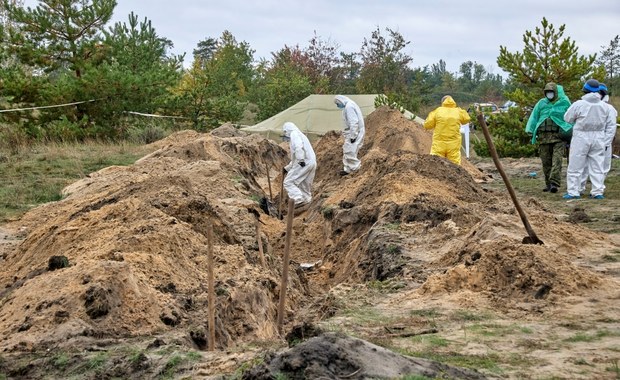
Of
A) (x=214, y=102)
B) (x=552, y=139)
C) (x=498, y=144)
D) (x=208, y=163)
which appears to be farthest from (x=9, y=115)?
(x=552, y=139)

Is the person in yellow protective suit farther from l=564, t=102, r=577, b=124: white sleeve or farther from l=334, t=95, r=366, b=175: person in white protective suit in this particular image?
l=564, t=102, r=577, b=124: white sleeve

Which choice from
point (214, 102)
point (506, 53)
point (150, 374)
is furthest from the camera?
point (214, 102)

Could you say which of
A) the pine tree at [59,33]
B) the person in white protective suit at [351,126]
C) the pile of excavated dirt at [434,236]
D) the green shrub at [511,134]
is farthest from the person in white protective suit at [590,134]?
the pine tree at [59,33]

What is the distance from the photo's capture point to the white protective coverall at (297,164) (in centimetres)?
1565

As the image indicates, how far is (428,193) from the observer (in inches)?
507

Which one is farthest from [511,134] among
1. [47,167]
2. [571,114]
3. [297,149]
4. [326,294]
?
[326,294]

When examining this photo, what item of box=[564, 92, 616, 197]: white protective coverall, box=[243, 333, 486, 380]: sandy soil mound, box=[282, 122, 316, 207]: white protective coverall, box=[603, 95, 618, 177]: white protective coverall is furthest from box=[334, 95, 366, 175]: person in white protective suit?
box=[243, 333, 486, 380]: sandy soil mound

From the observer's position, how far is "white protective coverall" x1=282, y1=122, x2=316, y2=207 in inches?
616

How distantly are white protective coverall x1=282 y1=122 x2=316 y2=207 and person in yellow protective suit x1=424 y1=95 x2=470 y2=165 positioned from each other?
243 centimetres

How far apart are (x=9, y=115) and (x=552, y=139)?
17.6m

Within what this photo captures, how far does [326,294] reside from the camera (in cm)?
869

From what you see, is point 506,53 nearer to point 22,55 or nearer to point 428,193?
point 428,193

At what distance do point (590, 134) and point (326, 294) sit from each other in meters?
7.49

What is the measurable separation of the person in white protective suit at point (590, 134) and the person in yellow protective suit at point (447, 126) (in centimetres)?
256
